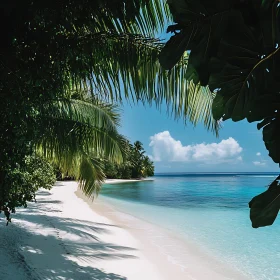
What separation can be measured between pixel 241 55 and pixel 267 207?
29cm

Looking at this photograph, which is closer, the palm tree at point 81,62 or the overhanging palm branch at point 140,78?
the palm tree at point 81,62

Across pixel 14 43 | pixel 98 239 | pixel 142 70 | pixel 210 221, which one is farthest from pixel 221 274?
pixel 210 221

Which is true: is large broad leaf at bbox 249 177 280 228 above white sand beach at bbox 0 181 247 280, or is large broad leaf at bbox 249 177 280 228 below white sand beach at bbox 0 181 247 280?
above

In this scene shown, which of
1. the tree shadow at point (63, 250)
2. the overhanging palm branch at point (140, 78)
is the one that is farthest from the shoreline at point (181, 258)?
the overhanging palm branch at point (140, 78)

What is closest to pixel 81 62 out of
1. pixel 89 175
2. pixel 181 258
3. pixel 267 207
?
pixel 267 207

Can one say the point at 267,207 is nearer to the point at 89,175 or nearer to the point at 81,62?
the point at 81,62

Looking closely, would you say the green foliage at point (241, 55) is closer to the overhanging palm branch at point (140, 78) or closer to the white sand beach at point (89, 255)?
the overhanging palm branch at point (140, 78)

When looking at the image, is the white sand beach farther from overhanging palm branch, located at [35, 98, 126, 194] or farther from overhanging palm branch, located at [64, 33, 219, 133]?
overhanging palm branch, located at [64, 33, 219, 133]

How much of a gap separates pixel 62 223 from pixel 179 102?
4.86 m

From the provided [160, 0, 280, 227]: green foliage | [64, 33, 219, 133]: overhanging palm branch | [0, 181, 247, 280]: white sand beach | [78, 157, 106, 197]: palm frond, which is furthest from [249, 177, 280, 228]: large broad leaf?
[78, 157, 106, 197]: palm frond

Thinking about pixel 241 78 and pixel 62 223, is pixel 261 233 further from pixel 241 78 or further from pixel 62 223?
pixel 241 78

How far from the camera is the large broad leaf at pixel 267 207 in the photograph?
58 cm

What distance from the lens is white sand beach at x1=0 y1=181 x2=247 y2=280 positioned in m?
3.62

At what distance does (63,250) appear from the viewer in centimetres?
454
